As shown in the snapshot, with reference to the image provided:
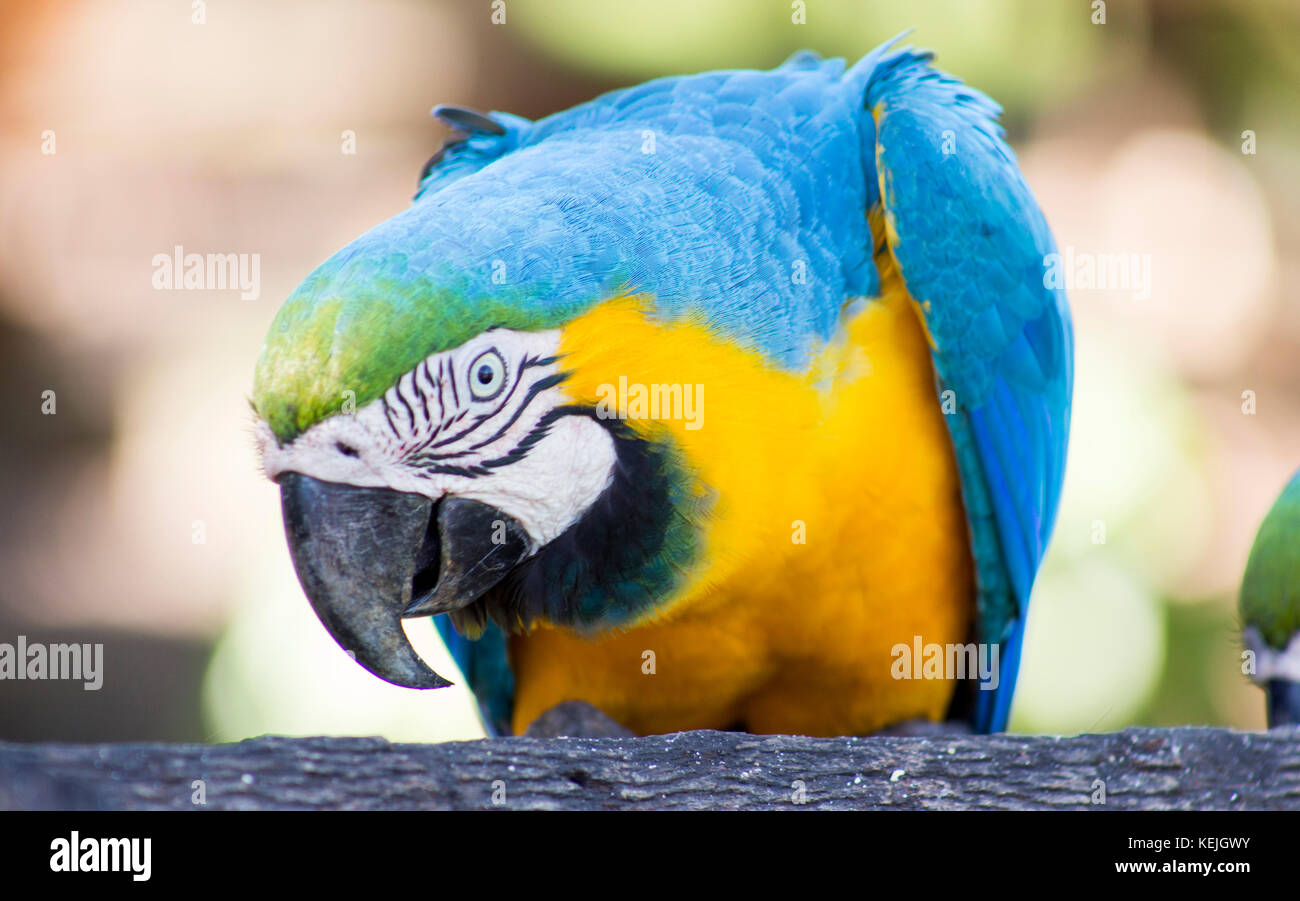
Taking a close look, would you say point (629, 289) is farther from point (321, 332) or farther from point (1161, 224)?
point (1161, 224)

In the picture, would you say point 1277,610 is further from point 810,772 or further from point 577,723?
point 810,772

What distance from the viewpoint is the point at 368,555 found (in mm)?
1596

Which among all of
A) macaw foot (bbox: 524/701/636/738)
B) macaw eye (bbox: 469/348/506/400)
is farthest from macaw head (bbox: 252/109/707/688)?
macaw foot (bbox: 524/701/636/738)

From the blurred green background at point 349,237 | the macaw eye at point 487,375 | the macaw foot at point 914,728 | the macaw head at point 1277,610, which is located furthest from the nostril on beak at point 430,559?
the blurred green background at point 349,237

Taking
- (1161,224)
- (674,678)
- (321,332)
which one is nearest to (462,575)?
(321,332)

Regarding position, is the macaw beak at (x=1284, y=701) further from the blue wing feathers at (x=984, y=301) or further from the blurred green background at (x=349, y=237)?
the blurred green background at (x=349, y=237)

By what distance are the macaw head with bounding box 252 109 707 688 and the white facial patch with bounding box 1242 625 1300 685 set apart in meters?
1.52

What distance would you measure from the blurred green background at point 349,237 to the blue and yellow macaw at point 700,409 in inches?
52.8

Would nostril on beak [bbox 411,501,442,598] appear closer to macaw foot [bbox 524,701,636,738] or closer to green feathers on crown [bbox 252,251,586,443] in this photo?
green feathers on crown [bbox 252,251,586,443]

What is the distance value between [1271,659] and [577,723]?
1.50 meters

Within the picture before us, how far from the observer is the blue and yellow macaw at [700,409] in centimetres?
160

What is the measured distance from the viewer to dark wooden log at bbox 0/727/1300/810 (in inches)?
52.7

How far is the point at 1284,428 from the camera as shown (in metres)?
4.06
